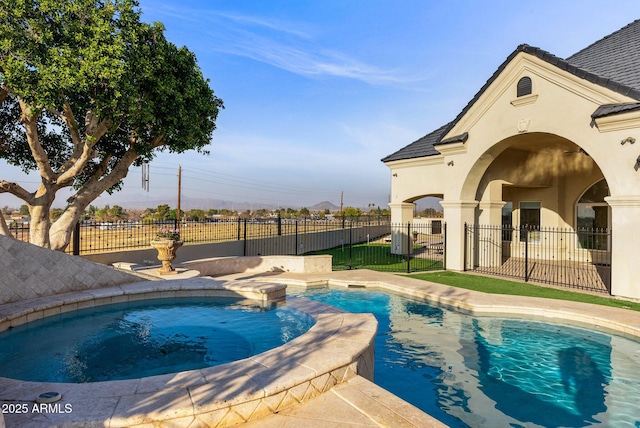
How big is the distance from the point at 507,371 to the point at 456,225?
33.1ft

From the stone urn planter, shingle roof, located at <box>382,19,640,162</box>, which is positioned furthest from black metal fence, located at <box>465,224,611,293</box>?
the stone urn planter

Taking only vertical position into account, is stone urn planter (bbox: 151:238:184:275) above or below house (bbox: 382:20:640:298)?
below

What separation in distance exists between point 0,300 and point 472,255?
53.8ft

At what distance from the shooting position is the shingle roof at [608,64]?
11.2 meters

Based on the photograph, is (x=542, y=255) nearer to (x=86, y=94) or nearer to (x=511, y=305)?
(x=511, y=305)

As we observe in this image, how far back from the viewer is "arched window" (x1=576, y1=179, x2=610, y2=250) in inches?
667

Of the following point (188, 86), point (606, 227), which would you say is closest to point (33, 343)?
point (188, 86)

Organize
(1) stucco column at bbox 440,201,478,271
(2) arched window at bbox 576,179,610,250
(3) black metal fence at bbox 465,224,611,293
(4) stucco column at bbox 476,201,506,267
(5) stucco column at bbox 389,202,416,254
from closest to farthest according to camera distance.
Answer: (3) black metal fence at bbox 465,224,611,293
(1) stucco column at bbox 440,201,478,271
(4) stucco column at bbox 476,201,506,267
(2) arched window at bbox 576,179,610,250
(5) stucco column at bbox 389,202,416,254

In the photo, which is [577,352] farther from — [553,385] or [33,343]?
[33,343]

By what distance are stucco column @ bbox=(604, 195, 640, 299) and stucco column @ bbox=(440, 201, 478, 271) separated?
18.1ft

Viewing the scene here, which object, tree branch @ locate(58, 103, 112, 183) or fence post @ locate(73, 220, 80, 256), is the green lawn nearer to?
fence post @ locate(73, 220, 80, 256)

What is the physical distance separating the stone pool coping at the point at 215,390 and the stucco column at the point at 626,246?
31.5 feet

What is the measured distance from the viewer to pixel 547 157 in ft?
58.8

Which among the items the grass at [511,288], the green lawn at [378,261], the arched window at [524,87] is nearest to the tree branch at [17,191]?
the green lawn at [378,261]
